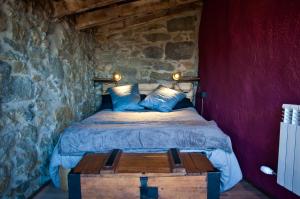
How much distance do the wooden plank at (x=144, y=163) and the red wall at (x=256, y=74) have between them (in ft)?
3.09

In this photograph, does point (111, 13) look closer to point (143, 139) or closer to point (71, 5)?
point (71, 5)

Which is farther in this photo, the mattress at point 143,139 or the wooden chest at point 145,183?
the mattress at point 143,139

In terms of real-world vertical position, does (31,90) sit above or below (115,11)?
below

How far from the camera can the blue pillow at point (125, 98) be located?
3.62m

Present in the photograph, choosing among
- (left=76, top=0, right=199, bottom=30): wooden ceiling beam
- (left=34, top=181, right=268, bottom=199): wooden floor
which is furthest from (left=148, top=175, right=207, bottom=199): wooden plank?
(left=76, top=0, right=199, bottom=30): wooden ceiling beam

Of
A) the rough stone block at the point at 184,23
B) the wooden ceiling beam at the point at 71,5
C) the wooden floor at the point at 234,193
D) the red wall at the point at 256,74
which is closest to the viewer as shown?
the red wall at the point at 256,74

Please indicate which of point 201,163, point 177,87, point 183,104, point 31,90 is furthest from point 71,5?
point 177,87

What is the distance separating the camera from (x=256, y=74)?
230 centimetres

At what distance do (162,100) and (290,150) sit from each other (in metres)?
2.10

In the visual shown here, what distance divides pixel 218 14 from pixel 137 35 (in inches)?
59.6

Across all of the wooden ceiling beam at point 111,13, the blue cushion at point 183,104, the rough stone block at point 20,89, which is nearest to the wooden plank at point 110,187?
the rough stone block at point 20,89

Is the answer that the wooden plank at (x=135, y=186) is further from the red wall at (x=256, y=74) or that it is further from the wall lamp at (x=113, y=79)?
the wall lamp at (x=113, y=79)

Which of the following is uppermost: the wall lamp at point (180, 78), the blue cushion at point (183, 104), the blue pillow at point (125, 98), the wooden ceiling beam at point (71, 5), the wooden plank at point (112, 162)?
the wooden ceiling beam at point (71, 5)

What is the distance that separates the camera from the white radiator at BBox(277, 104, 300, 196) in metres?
1.67
